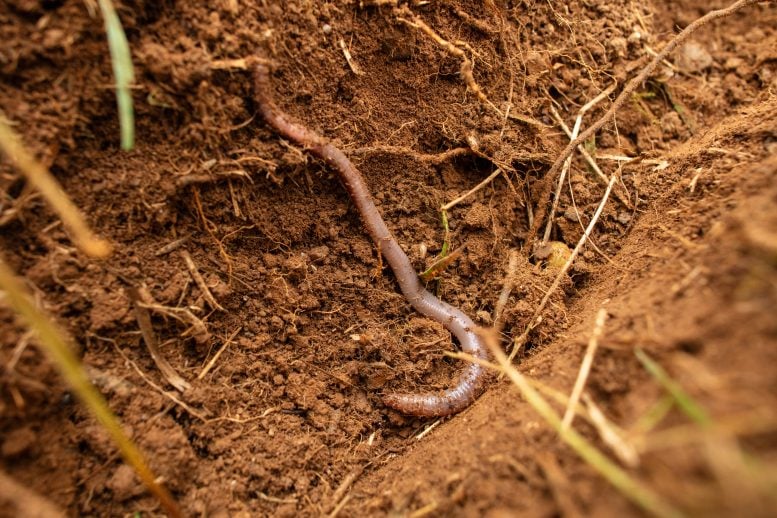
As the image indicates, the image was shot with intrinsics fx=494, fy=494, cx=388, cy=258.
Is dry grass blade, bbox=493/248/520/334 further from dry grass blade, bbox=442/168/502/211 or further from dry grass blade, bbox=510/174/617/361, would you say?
dry grass blade, bbox=442/168/502/211

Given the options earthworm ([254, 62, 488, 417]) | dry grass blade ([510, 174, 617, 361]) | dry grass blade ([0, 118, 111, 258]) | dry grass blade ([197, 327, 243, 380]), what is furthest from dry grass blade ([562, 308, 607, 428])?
dry grass blade ([0, 118, 111, 258])

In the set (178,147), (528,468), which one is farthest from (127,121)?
(528,468)

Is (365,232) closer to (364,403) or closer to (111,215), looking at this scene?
(364,403)

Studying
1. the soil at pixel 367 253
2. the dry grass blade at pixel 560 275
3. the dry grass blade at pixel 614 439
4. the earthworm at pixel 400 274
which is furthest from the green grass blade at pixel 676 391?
the earthworm at pixel 400 274

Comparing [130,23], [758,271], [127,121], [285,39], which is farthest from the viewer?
[285,39]

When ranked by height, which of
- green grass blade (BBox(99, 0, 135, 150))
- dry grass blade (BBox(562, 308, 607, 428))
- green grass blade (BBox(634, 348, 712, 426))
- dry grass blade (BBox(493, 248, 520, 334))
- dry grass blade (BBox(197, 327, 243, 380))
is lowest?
dry grass blade (BBox(197, 327, 243, 380))

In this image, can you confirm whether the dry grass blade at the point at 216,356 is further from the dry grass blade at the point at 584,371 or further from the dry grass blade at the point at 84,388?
the dry grass blade at the point at 584,371
